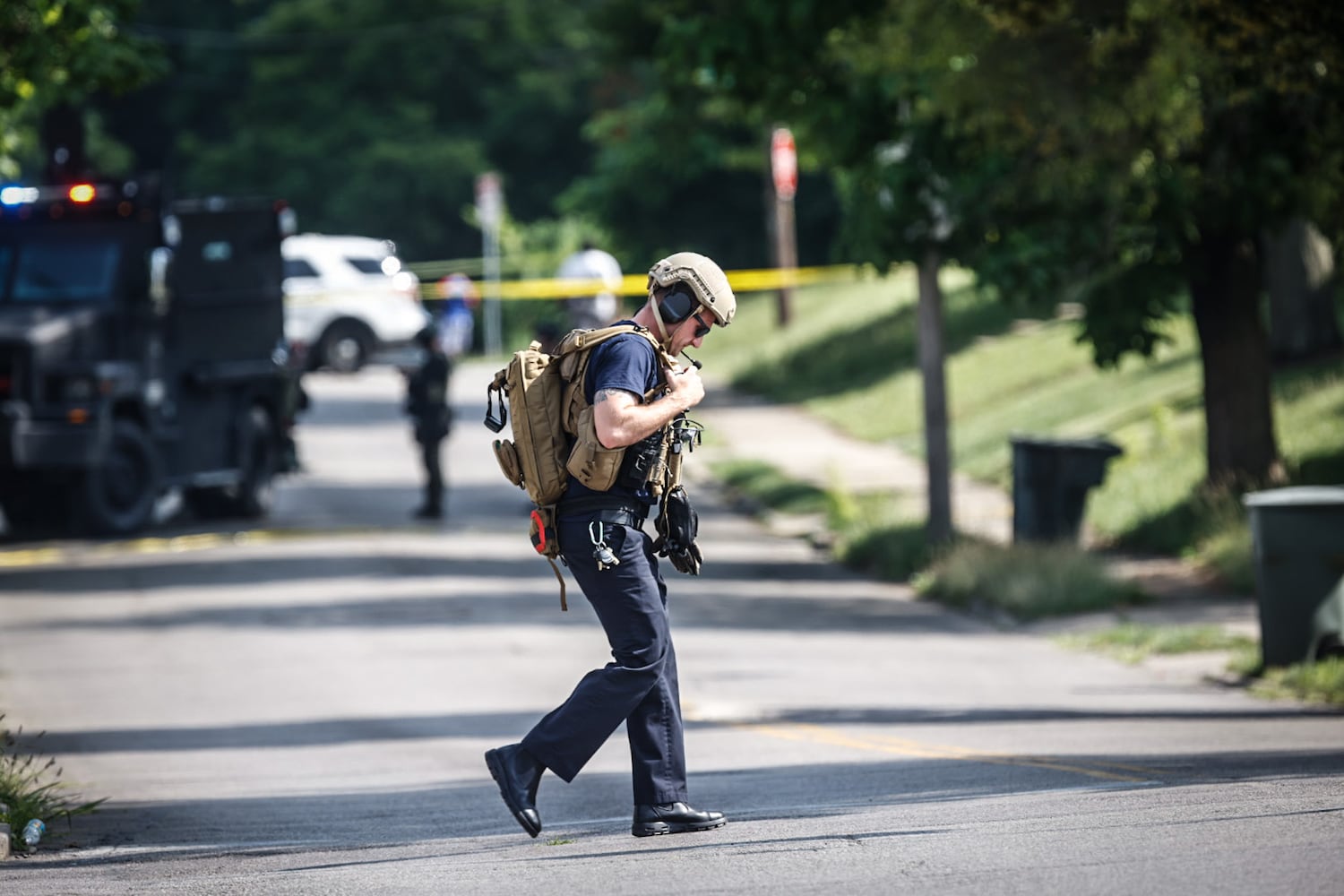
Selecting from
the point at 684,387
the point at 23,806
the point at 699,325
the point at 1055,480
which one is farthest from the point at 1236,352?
the point at 23,806

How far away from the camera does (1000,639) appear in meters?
15.5

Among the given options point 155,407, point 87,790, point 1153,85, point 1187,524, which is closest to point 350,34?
point 155,407

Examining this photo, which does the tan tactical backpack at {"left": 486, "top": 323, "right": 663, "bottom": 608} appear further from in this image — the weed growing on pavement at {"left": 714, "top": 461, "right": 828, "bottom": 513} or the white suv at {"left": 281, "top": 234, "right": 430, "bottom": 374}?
the white suv at {"left": 281, "top": 234, "right": 430, "bottom": 374}

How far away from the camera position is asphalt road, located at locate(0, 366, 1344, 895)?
6793mm

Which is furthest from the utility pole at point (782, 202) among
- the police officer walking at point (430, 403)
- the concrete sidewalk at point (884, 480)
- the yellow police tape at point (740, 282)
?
the police officer walking at point (430, 403)

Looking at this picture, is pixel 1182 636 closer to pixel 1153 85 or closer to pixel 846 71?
pixel 1153 85

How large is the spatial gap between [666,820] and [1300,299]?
18347 millimetres

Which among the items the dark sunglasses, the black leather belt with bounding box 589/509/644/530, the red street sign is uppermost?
the red street sign

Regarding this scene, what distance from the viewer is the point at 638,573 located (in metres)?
7.18

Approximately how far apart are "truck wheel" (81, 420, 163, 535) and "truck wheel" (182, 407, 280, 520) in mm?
1284

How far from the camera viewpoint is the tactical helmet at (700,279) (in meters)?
7.24

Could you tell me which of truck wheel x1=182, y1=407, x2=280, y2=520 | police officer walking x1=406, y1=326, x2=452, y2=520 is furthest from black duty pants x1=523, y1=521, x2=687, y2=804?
truck wheel x1=182, y1=407, x2=280, y2=520

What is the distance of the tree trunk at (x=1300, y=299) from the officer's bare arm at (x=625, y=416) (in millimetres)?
17936

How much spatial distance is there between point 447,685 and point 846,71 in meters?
6.91
